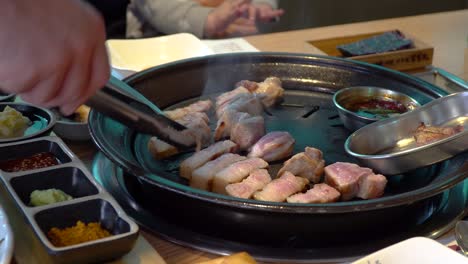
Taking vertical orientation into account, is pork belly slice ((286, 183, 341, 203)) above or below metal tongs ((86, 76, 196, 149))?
below

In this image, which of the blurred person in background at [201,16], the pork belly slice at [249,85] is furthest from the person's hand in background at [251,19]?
the pork belly slice at [249,85]

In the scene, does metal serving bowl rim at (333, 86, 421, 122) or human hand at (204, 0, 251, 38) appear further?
human hand at (204, 0, 251, 38)

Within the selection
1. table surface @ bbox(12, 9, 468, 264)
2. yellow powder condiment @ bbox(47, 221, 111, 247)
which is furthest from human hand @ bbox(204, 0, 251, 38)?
yellow powder condiment @ bbox(47, 221, 111, 247)

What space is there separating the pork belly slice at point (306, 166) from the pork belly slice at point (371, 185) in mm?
121

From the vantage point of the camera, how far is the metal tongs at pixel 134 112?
1399mm

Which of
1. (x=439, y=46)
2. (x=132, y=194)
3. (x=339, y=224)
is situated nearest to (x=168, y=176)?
(x=132, y=194)

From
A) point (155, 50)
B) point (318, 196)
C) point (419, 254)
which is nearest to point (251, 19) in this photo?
point (155, 50)

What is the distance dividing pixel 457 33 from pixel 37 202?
7.07 feet

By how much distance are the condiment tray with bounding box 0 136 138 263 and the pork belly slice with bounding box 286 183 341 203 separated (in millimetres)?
380

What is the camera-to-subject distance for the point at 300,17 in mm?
5109

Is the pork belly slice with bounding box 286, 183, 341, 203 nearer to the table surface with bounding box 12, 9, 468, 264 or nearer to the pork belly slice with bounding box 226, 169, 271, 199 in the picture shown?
the pork belly slice with bounding box 226, 169, 271, 199

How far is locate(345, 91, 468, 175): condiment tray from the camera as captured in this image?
1.57 metres

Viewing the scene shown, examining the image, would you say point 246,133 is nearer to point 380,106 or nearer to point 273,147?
point 273,147

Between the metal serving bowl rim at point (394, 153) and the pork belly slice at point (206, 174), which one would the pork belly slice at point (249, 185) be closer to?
the pork belly slice at point (206, 174)
